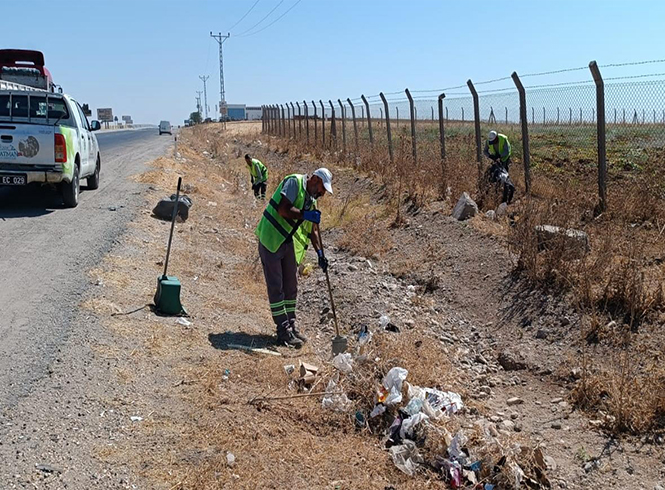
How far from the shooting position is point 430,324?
7.83 metres

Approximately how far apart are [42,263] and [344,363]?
13.7 feet

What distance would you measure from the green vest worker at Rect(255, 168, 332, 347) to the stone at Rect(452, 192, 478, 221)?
4266mm

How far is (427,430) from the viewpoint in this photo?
15.9 ft

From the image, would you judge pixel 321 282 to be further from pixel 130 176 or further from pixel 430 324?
pixel 130 176

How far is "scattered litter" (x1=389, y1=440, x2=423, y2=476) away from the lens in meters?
4.59

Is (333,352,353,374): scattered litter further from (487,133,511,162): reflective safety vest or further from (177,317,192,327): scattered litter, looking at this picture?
(487,133,511,162): reflective safety vest

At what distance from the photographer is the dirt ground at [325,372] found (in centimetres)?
434

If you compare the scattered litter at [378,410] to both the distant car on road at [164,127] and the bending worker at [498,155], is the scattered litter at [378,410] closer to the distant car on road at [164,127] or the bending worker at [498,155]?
the bending worker at [498,155]

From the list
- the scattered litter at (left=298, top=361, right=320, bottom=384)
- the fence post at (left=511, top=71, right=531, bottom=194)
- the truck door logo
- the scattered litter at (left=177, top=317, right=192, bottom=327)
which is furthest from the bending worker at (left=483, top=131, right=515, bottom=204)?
the truck door logo

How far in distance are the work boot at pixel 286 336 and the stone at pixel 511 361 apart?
1.97 metres

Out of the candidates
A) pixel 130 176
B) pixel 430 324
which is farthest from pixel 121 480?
pixel 130 176

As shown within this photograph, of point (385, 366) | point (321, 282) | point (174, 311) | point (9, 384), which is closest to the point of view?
point (9, 384)

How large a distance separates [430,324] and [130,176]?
36.3 feet

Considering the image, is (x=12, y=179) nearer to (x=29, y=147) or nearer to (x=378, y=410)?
(x=29, y=147)
